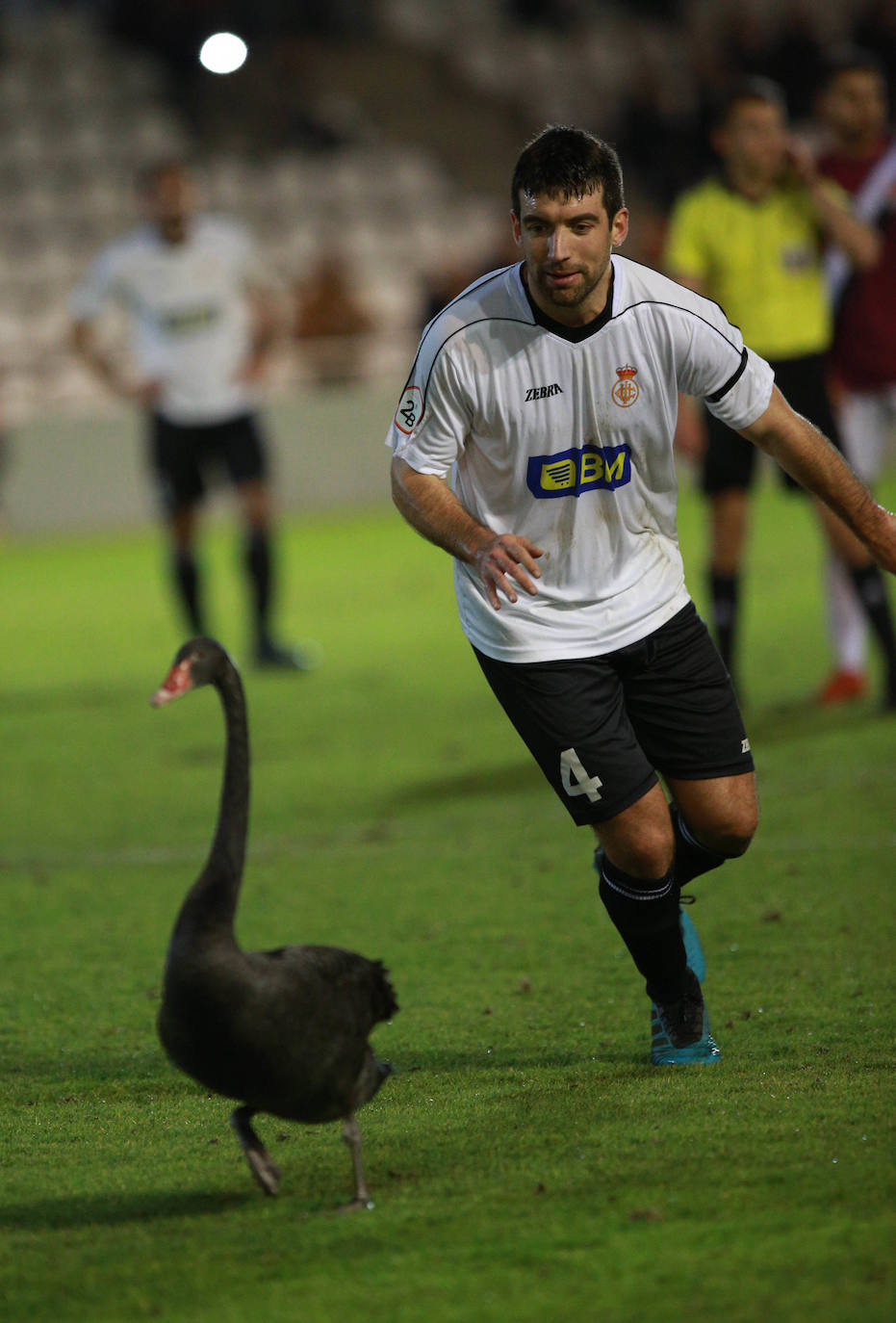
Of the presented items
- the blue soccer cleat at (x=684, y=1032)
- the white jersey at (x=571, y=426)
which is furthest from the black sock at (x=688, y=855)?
the white jersey at (x=571, y=426)

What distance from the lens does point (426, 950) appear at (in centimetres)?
475

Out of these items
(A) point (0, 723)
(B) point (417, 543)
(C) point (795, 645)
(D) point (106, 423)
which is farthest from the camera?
(D) point (106, 423)

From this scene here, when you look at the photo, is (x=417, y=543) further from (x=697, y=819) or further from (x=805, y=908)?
(x=697, y=819)

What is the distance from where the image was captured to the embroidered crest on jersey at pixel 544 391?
354cm

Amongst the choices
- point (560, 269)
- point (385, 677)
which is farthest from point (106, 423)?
point (560, 269)

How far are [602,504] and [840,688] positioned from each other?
4260 mm

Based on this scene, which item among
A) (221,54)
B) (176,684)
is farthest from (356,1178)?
(221,54)

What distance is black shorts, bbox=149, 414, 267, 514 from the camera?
379 inches

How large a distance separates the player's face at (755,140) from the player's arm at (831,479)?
3.66 metres

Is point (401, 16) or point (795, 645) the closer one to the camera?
point (795, 645)

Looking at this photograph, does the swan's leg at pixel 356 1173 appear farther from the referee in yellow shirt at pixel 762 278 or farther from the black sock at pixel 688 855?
the referee in yellow shirt at pixel 762 278

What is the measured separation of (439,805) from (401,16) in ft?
69.8

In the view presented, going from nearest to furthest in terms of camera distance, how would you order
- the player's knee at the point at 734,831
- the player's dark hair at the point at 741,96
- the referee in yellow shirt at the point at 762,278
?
the player's knee at the point at 734,831 → the player's dark hair at the point at 741,96 → the referee in yellow shirt at the point at 762,278

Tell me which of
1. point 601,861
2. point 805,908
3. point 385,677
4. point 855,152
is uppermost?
point 855,152
